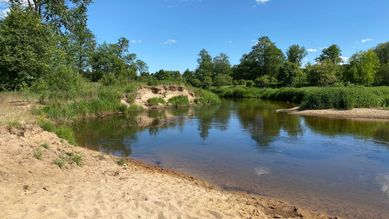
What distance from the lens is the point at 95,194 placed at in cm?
815

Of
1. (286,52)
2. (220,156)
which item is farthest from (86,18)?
(286,52)

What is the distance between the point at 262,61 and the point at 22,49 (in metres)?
83.3

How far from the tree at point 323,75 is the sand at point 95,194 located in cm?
5810

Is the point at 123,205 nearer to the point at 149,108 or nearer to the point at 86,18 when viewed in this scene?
the point at 86,18

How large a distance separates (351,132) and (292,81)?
5384 centimetres

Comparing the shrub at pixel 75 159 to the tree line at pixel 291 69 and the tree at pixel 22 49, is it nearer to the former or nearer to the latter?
the tree at pixel 22 49

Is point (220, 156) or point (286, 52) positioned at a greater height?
point (286, 52)

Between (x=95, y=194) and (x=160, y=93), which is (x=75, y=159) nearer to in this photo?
(x=95, y=194)

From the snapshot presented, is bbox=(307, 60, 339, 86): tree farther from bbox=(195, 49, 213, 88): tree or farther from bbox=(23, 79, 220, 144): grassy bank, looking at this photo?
bbox=(195, 49, 213, 88): tree

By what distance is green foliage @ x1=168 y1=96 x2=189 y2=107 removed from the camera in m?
49.5

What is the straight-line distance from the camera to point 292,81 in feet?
254

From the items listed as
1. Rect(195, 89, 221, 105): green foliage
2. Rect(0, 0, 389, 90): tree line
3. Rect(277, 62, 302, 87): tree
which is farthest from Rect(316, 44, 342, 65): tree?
Rect(195, 89, 221, 105): green foliage

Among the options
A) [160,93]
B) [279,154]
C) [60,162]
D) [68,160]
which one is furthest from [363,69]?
[60,162]

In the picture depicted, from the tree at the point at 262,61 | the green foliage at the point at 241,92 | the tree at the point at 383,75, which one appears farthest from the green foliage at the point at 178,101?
the tree at the point at 262,61
